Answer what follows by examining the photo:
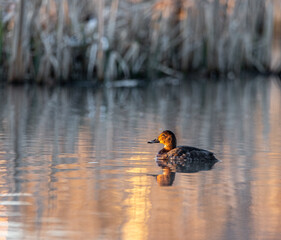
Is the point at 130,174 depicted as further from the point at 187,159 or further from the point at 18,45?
the point at 18,45

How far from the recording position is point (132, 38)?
1533 cm

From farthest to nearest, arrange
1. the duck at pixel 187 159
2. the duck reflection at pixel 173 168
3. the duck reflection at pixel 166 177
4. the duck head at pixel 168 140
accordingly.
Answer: the duck head at pixel 168 140 < the duck at pixel 187 159 < the duck reflection at pixel 173 168 < the duck reflection at pixel 166 177

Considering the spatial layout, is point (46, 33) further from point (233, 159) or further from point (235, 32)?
point (233, 159)

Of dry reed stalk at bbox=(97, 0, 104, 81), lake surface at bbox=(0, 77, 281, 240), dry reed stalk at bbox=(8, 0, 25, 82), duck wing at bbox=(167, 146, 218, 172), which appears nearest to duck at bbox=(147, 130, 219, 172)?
duck wing at bbox=(167, 146, 218, 172)

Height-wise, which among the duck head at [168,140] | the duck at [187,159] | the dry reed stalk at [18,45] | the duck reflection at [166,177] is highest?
the dry reed stalk at [18,45]

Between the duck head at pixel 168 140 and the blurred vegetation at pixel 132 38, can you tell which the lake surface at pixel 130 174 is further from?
the blurred vegetation at pixel 132 38

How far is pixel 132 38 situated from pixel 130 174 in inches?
383

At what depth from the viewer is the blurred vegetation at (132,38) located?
14.0 metres

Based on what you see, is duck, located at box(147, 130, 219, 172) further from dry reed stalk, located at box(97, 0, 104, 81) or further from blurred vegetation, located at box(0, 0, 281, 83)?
dry reed stalk, located at box(97, 0, 104, 81)

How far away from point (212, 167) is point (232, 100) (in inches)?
275

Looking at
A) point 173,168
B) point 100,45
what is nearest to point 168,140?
point 173,168

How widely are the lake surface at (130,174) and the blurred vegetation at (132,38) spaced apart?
92.0 inches

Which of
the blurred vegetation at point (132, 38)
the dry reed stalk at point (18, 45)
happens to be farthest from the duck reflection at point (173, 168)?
the blurred vegetation at point (132, 38)

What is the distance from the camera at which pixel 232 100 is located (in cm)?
1308
